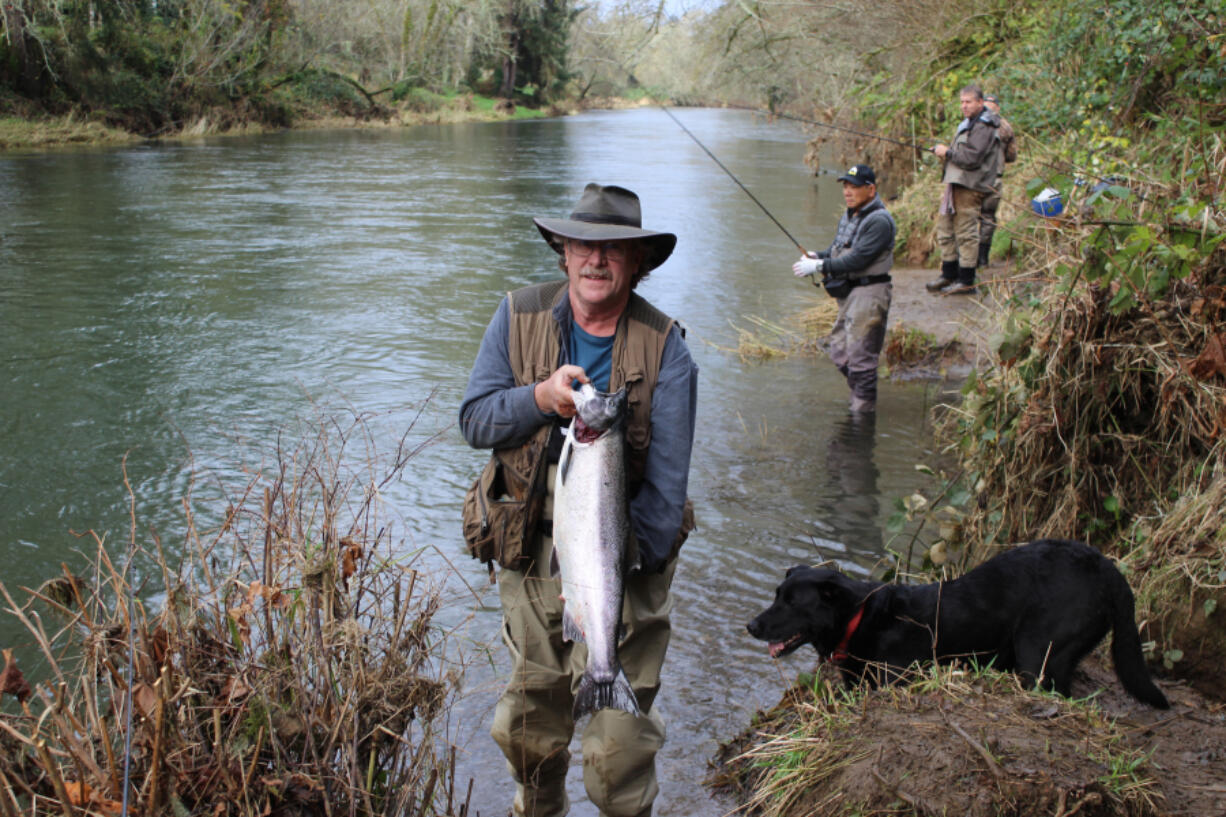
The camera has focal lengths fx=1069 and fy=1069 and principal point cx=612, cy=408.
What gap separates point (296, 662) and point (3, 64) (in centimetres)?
3136

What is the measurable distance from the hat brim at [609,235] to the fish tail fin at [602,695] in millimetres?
1191

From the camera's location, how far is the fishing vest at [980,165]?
10.4 meters

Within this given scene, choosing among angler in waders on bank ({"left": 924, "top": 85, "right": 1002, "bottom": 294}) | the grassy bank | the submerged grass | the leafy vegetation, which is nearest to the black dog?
the submerged grass

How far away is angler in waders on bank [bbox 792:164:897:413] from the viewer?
303 inches

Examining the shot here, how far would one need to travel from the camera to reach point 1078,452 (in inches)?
186

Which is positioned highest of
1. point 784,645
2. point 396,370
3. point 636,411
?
point 636,411

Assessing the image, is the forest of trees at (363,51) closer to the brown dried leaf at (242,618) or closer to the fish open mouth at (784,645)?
the fish open mouth at (784,645)

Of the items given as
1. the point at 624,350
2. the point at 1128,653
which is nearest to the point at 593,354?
the point at 624,350

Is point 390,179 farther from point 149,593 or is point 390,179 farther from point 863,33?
point 149,593

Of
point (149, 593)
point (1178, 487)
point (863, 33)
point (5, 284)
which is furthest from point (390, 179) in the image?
point (1178, 487)

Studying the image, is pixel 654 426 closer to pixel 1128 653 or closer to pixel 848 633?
pixel 848 633

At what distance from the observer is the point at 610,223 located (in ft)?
10.5

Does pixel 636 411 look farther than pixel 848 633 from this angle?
No

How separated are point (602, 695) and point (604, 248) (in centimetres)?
125
